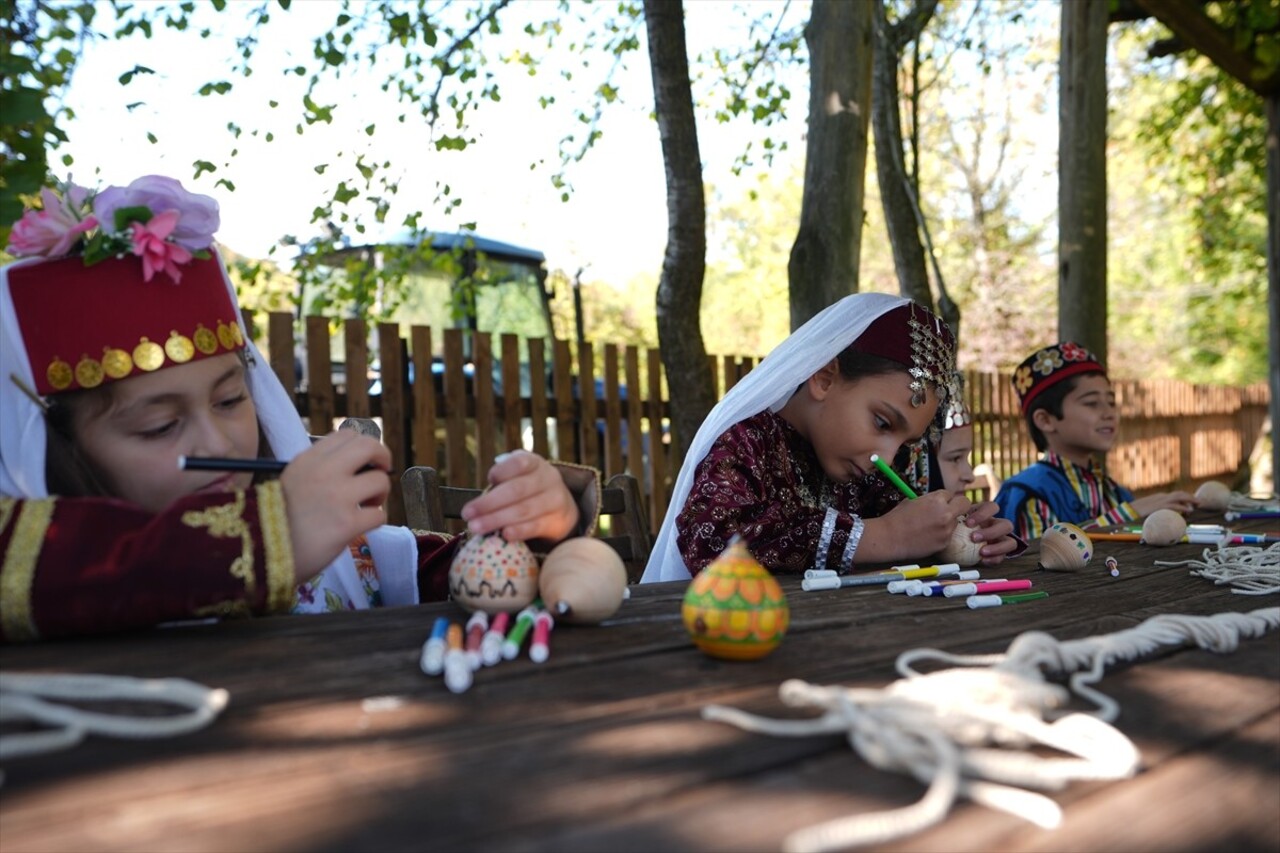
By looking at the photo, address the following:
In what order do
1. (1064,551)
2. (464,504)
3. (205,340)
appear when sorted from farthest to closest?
(464,504) → (1064,551) → (205,340)

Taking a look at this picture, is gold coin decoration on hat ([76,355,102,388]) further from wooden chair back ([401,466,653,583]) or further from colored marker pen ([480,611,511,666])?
wooden chair back ([401,466,653,583])

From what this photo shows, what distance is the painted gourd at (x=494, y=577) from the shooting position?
1.32m

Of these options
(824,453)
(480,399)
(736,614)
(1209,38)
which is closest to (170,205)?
(736,614)

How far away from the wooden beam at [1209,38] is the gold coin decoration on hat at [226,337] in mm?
6879

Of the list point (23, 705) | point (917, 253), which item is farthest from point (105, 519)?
point (917, 253)

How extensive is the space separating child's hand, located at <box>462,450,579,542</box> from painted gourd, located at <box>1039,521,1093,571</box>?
1.17 meters

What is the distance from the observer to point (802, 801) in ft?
2.26

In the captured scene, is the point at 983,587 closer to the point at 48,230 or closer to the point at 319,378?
the point at 48,230

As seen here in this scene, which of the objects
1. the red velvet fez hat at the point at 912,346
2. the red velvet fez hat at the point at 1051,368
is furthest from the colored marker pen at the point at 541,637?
the red velvet fez hat at the point at 1051,368

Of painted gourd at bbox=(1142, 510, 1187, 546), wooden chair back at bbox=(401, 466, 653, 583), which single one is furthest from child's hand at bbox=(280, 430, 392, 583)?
painted gourd at bbox=(1142, 510, 1187, 546)

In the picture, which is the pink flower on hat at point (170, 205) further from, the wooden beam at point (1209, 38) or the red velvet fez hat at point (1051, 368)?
the wooden beam at point (1209, 38)

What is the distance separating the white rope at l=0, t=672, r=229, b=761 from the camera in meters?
0.79

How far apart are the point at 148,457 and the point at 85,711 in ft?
2.40

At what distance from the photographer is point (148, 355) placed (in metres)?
1.52
